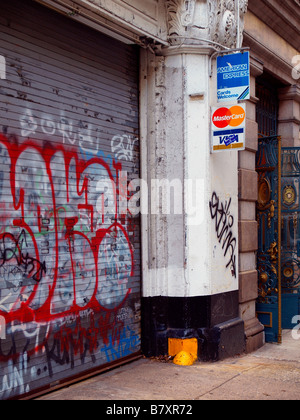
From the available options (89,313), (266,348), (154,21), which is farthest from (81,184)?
(266,348)

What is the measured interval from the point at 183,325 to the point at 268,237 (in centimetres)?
260

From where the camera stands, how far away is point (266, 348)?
28.1ft

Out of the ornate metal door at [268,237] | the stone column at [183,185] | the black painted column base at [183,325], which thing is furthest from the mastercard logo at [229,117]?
the black painted column base at [183,325]

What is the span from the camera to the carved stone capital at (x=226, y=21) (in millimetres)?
7477

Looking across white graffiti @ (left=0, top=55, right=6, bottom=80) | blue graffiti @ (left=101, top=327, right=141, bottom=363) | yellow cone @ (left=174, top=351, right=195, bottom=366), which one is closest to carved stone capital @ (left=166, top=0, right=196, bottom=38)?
white graffiti @ (left=0, top=55, right=6, bottom=80)

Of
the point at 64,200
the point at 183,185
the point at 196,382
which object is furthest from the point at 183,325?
the point at 64,200

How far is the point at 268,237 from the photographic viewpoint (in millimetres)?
9156

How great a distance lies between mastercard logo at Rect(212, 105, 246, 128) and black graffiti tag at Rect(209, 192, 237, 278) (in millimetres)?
923

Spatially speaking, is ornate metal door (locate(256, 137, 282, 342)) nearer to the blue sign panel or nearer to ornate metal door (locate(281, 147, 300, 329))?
ornate metal door (locate(281, 147, 300, 329))

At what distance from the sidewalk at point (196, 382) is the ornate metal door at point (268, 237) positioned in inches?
51.5

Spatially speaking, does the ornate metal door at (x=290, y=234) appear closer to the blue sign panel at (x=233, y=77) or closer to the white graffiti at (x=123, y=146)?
the blue sign panel at (x=233, y=77)

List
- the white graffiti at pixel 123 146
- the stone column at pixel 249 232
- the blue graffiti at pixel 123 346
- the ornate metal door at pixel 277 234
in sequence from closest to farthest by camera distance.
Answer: the blue graffiti at pixel 123 346 → the white graffiti at pixel 123 146 → the stone column at pixel 249 232 → the ornate metal door at pixel 277 234

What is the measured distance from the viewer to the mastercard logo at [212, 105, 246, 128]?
7.21 m
